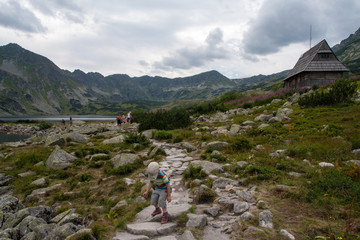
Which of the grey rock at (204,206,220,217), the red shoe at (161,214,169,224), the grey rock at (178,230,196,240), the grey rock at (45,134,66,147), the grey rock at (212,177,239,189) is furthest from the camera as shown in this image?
the grey rock at (45,134,66,147)

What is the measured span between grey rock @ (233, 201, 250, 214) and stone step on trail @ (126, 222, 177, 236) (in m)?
1.56

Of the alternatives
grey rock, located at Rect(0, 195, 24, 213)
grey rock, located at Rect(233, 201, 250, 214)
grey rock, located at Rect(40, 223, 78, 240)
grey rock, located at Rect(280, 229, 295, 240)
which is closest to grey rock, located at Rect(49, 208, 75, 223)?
grey rock, located at Rect(40, 223, 78, 240)

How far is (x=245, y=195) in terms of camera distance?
17.3 ft

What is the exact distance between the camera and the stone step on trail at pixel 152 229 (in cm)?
429

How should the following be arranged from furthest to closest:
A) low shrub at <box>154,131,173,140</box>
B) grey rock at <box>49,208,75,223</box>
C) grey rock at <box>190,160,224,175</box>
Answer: low shrub at <box>154,131,173,140</box> < grey rock at <box>190,160,224,175</box> < grey rock at <box>49,208,75,223</box>

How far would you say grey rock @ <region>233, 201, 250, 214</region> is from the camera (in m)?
4.66

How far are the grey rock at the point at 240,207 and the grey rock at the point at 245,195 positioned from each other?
29 cm

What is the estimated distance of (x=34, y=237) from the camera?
466 cm

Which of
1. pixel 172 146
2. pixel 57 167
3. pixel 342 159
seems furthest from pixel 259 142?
pixel 57 167

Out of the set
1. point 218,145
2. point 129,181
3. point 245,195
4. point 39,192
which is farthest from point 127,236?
point 218,145

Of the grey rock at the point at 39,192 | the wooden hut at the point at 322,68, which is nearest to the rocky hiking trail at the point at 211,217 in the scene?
the grey rock at the point at 39,192

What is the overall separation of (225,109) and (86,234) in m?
25.4

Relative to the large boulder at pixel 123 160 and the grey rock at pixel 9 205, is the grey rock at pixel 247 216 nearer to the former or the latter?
the large boulder at pixel 123 160

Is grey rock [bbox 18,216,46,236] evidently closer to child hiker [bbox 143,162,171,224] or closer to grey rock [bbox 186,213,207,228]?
child hiker [bbox 143,162,171,224]
